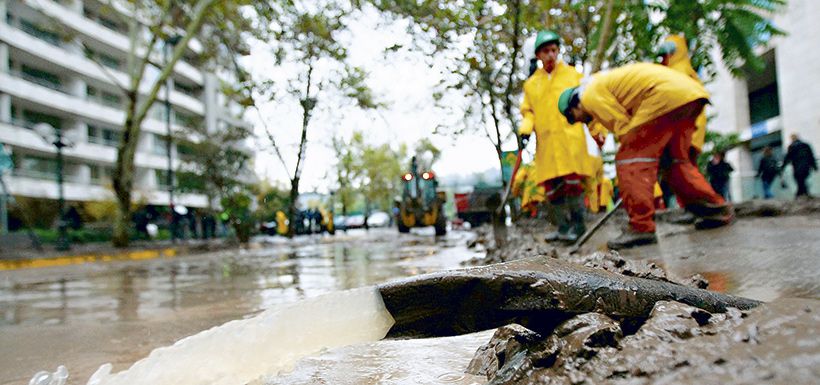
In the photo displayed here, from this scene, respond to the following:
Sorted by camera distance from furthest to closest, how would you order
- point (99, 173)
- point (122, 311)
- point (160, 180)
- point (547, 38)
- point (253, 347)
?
point (160, 180) < point (99, 173) < point (547, 38) < point (122, 311) < point (253, 347)

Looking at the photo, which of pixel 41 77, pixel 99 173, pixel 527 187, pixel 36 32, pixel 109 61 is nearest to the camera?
pixel 527 187

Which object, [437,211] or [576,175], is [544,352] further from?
[437,211]

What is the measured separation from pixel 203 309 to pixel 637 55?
8224 millimetres

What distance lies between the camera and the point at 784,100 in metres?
17.6

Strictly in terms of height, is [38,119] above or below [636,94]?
above

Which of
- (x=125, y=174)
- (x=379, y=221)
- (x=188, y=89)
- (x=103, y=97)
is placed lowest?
(x=379, y=221)

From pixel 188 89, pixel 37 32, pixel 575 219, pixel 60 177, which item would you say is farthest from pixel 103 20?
pixel 575 219

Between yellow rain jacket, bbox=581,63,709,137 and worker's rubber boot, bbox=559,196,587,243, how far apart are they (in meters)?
1.26

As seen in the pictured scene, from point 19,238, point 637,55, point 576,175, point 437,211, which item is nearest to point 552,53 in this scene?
point 576,175

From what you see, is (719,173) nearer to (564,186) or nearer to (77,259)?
(564,186)

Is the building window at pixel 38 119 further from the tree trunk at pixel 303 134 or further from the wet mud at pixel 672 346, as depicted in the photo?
the wet mud at pixel 672 346

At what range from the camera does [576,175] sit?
4.61 meters

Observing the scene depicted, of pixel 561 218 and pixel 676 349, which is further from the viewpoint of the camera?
pixel 561 218

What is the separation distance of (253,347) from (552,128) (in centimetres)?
376
